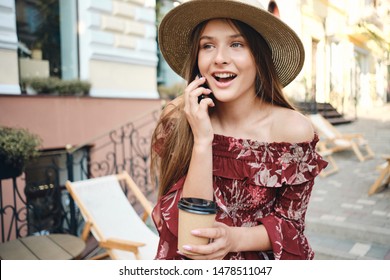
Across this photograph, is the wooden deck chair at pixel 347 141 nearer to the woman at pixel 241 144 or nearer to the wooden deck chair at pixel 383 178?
the wooden deck chair at pixel 383 178

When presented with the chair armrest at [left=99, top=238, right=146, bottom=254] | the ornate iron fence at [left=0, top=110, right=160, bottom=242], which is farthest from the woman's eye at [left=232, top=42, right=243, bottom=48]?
the ornate iron fence at [left=0, top=110, right=160, bottom=242]

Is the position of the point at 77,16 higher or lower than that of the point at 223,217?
higher

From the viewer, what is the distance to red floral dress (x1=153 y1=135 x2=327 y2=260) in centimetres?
102

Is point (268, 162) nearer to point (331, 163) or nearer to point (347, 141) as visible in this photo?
point (347, 141)

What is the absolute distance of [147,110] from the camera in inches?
191

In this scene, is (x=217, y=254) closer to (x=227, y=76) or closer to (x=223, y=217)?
(x=223, y=217)

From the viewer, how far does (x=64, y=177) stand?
4.15 meters

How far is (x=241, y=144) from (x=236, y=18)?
13.1 inches

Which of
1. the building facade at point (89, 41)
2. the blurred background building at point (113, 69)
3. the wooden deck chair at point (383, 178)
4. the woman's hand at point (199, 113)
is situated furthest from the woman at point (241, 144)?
the building facade at point (89, 41)

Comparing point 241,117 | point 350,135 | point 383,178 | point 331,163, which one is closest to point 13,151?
point 241,117

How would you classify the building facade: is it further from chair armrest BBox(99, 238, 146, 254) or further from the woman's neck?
the woman's neck
